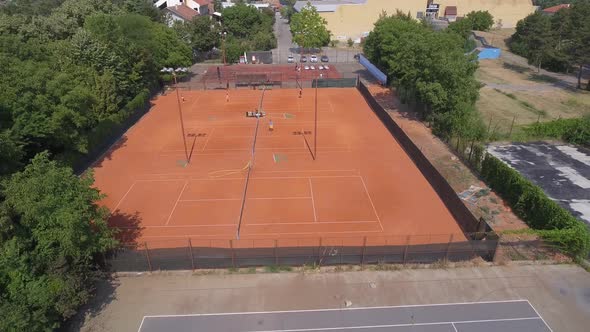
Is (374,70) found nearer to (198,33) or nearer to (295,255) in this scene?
(198,33)

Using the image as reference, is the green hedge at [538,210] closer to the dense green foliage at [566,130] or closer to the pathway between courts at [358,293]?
the pathway between courts at [358,293]

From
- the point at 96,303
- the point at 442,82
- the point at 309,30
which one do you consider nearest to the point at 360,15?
the point at 309,30

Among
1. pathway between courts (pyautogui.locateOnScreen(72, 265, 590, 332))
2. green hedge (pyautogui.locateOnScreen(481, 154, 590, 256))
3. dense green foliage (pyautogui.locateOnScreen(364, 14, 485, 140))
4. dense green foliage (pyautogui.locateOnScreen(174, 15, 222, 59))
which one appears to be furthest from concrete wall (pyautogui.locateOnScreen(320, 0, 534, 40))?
pathway between courts (pyautogui.locateOnScreen(72, 265, 590, 332))

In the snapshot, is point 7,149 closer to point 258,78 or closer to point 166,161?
point 166,161

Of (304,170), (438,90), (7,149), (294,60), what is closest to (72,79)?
(7,149)

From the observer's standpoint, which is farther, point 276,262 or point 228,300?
point 276,262

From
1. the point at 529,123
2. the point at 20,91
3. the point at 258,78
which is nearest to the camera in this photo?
the point at 20,91
